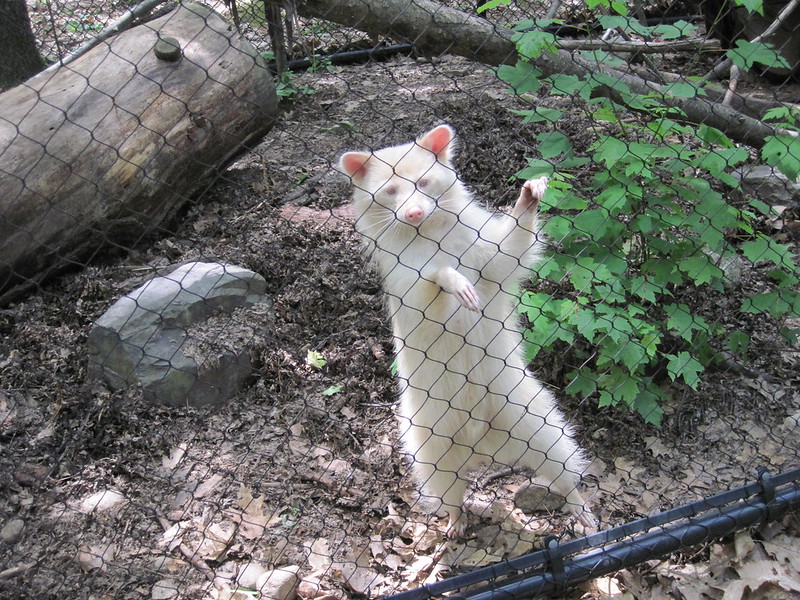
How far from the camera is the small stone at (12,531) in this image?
3578 mm

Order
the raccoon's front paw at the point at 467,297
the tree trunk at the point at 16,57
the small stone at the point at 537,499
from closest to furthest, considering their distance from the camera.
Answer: the raccoon's front paw at the point at 467,297 → the small stone at the point at 537,499 → the tree trunk at the point at 16,57

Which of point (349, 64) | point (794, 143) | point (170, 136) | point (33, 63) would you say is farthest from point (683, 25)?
point (33, 63)

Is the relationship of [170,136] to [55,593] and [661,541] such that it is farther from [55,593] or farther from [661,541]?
[661,541]

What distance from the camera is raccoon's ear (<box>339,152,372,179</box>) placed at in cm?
340

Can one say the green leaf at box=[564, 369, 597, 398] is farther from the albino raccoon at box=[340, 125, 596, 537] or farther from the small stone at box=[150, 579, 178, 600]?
the small stone at box=[150, 579, 178, 600]

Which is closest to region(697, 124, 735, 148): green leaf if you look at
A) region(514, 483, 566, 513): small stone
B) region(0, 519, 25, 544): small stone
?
region(514, 483, 566, 513): small stone

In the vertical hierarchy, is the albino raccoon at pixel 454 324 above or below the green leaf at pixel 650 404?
above

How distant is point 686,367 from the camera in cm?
381

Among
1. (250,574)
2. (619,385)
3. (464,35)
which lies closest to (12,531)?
(250,574)

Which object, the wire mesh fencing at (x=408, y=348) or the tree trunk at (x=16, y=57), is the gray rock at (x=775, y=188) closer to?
the wire mesh fencing at (x=408, y=348)

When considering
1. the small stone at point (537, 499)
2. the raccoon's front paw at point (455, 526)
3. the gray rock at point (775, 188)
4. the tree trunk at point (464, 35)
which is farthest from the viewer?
the gray rock at point (775, 188)

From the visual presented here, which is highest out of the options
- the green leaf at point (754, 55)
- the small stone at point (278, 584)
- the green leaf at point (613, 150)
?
the green leaf at point (754, 55)

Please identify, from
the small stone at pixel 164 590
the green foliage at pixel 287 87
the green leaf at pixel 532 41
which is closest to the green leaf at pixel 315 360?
the small stone at pixel 164 590

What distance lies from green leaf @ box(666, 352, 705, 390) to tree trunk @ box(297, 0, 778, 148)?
1432 mm
